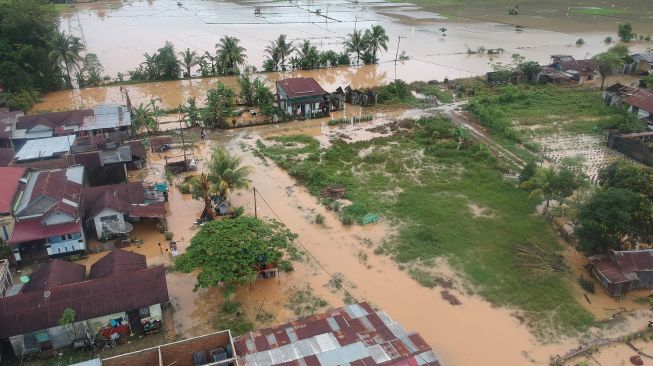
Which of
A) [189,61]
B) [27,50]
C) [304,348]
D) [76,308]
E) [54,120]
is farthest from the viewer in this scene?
[189,61]

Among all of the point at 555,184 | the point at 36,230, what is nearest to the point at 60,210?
the point at 36,230

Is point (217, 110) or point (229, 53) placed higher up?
point (229, 53)

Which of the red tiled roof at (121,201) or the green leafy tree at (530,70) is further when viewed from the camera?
the green leafy tree at (530,70)

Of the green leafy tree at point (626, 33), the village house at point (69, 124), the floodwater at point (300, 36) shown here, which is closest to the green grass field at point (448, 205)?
the village house at point (69, 124)

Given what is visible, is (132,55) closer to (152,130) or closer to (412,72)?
(152,130)

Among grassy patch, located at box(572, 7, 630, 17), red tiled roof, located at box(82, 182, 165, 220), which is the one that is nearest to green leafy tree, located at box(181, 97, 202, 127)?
red tiled roof, located at box(82, 182, 165, 220)

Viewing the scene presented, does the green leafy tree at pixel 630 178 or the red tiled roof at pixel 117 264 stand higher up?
the green leafy tree at pixel 630 178

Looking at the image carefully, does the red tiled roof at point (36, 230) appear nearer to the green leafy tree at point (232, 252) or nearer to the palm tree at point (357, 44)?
the green leafy tree at point (232, 252)

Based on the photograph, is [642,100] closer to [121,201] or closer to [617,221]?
[617,221]
